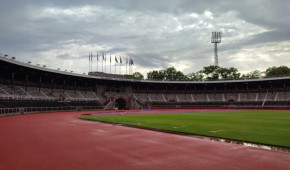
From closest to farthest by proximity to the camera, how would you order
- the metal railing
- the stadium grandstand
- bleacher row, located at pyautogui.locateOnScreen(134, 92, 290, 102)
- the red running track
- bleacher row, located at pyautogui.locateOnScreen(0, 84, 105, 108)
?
1. the red running track
2. the metal railing
3. bleacher row, located at pyautogui.locateOnScreen(0, 84, 105, 108)
4. the stadium grandstand
5. bleacher row, located at pyautogui.locateOnScreen(134, 92, 290, 102)

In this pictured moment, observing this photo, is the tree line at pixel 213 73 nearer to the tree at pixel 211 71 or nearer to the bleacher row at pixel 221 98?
the tree at pixel 211 71

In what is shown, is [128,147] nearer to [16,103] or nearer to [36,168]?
[36,168]

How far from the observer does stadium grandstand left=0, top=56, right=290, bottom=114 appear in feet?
160

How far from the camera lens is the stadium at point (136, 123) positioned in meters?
9.24

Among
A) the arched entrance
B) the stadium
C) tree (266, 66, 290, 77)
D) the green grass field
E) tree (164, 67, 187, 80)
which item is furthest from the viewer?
tree (164, 67, 187, 80)

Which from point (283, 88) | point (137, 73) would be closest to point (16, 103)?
point (283, 88)

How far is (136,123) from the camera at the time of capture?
23156mm

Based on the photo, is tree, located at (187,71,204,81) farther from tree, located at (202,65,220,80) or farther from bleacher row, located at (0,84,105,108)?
bleacher row, located at (0,84,105,108)

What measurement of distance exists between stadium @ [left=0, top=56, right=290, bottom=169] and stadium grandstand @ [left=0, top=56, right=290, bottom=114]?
26 centimetres

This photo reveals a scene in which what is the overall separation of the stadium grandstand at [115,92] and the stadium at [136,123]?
0.86 ft

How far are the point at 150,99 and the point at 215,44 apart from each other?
1696 inches

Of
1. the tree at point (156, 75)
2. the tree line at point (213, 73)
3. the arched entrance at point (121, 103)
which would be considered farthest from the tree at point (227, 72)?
the arched entrance at point (121, 103)

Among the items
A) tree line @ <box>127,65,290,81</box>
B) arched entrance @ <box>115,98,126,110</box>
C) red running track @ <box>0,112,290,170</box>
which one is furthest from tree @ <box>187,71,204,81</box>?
red running track @ <box>0,112,290,170</box>

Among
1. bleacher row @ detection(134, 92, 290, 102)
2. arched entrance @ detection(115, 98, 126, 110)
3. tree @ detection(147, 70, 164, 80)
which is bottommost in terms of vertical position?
arched entrance @ detection(115, 98, 126, 110)
